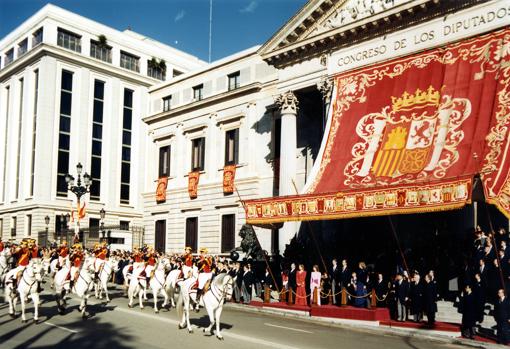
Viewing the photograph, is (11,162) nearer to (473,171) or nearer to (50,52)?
(50,52)

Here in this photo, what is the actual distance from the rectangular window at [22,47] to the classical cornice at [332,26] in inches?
1867

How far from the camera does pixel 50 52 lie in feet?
216

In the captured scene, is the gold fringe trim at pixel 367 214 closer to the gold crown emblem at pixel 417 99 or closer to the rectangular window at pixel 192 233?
the gold crown emblem at pixel 417 99

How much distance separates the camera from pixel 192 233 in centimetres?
4544

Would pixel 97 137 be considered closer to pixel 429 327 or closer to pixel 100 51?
pixel 100 51

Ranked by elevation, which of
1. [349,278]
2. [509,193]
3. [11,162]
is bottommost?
[349,278]

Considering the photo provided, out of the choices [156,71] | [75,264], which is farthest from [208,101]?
[156,71]

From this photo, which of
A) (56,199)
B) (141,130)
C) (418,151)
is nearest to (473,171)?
(418,151)

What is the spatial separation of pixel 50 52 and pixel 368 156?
5045 cm

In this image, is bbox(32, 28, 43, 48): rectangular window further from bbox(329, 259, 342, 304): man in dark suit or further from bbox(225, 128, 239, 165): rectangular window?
bbox(329, 259, 342, 304): man in dark suit

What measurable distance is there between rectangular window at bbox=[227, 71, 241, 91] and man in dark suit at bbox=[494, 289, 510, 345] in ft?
96.8

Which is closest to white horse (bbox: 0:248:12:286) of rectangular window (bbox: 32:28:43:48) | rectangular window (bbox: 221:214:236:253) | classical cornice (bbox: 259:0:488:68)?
rectangular window (bbox: 221:214:236:253)

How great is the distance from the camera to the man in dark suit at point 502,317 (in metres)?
16.7

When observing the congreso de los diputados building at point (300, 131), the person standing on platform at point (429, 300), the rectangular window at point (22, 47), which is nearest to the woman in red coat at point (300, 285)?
the congreso de los diputados building at point (300, 131)
